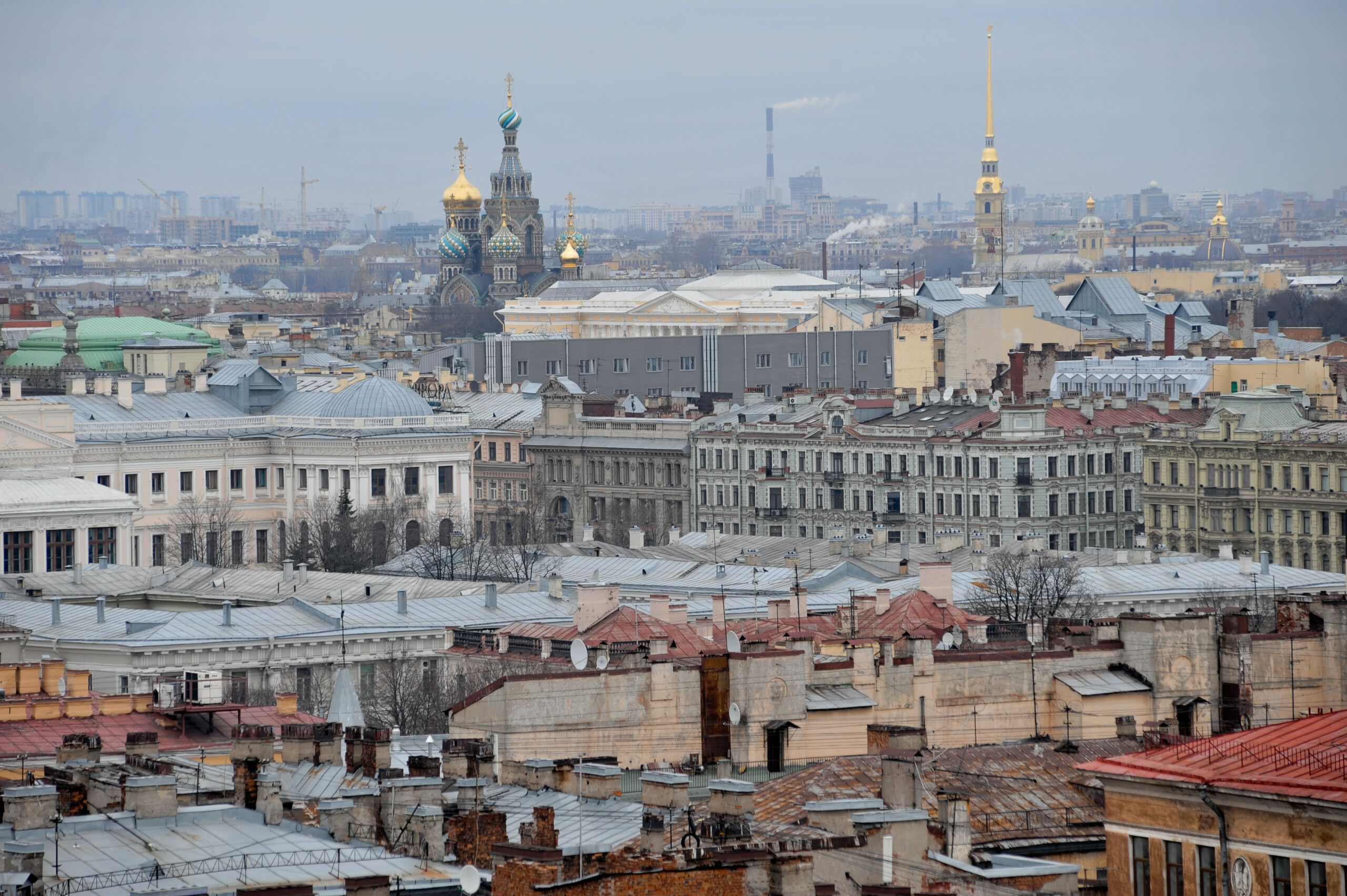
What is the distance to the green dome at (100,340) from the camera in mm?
140500

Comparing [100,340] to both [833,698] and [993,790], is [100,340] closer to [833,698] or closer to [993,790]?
[833,698]

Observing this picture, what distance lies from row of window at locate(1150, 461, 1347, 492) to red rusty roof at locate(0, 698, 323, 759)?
46.0m

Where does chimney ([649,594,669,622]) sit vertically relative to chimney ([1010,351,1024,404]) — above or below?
above

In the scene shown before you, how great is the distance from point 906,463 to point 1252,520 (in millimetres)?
10950

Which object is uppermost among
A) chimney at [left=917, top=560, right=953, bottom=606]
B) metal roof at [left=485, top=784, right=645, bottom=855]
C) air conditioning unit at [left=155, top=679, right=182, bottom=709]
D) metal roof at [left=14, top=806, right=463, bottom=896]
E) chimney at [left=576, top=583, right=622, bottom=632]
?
metal roof at [left=14, top=806, right=463, bottom=896]

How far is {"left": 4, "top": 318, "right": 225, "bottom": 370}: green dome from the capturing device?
461 ft

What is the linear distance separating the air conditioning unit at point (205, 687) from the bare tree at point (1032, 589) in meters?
12.3

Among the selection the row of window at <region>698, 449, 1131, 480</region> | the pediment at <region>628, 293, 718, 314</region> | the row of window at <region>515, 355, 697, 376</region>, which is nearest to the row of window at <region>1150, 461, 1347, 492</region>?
the row of window at <region>698, 449, 1131, 480</region>

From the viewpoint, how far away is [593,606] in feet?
144

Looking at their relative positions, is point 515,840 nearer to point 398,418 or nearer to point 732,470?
point 732,470

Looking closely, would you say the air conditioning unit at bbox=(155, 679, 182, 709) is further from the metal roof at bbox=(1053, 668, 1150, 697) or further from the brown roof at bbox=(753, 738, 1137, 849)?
the brown roof at bbox=(753, 738, 1137, 849)

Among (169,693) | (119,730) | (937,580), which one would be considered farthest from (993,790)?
(169,693)

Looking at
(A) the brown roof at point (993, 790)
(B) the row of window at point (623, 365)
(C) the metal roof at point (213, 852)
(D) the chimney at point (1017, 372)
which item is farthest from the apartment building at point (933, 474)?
(C) the metal roof at point (213, 852)

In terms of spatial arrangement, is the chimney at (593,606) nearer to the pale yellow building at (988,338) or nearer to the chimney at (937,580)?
the chimney at (937,580)
